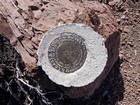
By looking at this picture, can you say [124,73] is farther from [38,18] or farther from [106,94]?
[38,18]

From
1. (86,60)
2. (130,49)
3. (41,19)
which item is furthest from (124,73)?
(41,19)

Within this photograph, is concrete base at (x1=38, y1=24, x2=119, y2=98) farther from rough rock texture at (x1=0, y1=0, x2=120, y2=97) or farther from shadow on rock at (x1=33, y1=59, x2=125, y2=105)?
shadow on rock at (x1=33, y1=59, x2=125, y2=105)

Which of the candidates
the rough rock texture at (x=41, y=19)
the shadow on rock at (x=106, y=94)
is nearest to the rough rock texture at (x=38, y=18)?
the rough rock texture at (x=41, y=19)

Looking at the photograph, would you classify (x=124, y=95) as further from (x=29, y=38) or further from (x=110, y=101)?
(x=29, y=38)

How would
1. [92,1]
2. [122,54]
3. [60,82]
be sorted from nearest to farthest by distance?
[60,82] < [92,1] < [122,54]

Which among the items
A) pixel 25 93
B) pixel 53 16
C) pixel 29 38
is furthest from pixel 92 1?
pixel 25 93

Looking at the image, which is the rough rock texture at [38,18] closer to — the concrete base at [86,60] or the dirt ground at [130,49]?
the concrete base at [86,60]

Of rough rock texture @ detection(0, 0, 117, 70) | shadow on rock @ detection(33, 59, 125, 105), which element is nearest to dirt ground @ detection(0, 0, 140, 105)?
shadow on rock @ detection(33, 59, 125, 105)
